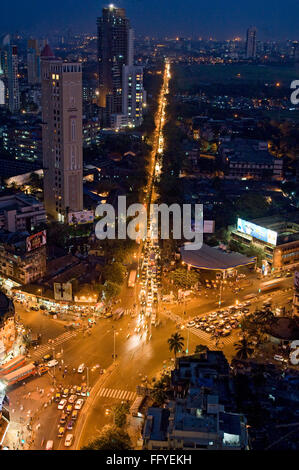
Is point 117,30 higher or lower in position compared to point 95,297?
higher

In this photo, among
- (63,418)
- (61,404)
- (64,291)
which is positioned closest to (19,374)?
(61,404)

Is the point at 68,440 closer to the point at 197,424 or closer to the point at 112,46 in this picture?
the point at 197,424

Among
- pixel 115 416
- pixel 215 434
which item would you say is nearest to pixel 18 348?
pixel 115 416

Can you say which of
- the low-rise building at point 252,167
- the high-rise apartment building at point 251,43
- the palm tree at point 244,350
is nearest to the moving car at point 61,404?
the palm tree at point 244,350

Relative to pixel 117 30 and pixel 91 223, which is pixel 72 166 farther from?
pixel 117 30

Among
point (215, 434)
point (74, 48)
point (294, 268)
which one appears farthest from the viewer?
point (74, 48)

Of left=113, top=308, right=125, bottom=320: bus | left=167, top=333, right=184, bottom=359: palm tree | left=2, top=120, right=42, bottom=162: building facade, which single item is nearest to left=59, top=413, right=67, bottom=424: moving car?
left=167, top=333, right=184, bottom=359: palm tree
